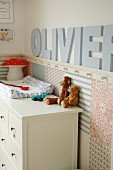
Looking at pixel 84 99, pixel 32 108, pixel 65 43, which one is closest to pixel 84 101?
pixel 84 99

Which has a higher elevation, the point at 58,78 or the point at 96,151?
the point at 58,78

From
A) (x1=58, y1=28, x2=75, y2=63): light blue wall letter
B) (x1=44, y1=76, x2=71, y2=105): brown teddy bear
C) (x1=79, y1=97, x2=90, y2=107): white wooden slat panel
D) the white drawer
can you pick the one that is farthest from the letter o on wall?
the white drawer

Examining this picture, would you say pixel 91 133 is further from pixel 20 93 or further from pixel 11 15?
pixel 11 15

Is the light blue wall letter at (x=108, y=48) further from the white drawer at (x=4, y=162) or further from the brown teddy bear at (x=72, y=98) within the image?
the white drawer at (x=4, y=162)

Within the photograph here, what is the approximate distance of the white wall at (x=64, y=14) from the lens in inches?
69.6

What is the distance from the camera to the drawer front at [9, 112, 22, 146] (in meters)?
1.90

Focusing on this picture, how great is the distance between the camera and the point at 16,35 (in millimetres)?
3211

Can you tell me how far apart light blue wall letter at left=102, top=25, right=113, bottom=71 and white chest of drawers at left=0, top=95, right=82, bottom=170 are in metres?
0.47

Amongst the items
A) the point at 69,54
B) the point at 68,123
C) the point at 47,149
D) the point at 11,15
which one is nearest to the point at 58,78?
the point at 69,54

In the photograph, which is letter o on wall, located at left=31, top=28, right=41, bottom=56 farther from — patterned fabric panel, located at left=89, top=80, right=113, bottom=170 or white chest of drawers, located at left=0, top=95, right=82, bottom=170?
patterned fabric panel, located at left=89, top=80, right=113, bottom=170

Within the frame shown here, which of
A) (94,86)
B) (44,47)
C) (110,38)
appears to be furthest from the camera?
(44,47)

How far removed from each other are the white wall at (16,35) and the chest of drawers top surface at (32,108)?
1.05 meters

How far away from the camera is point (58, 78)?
2.44m

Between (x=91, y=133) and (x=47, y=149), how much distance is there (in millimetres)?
349
